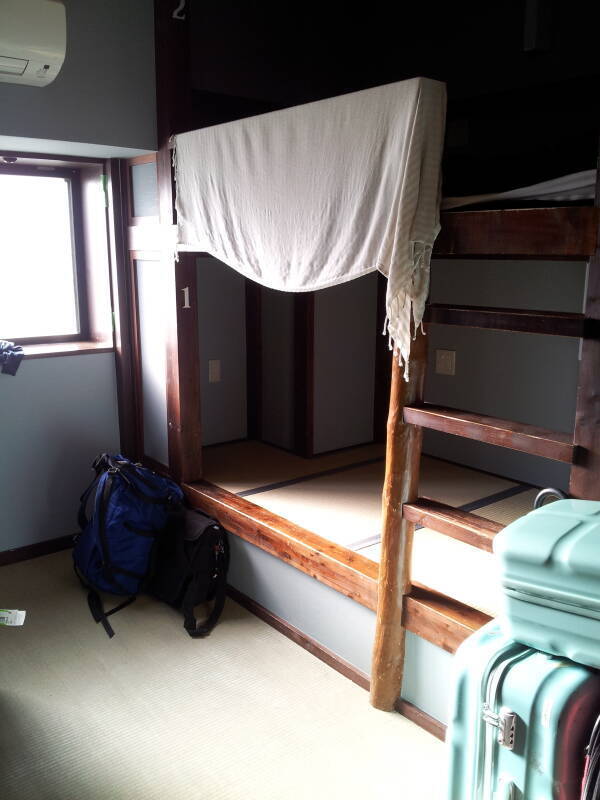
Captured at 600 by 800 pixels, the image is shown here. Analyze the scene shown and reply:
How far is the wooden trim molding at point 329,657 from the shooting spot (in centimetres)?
221

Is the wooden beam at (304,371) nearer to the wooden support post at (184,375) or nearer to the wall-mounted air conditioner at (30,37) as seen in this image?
the wooden support post at (184,375)

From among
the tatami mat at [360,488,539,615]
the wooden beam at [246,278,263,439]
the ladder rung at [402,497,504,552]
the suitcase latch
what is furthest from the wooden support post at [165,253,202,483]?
the suitcase latch

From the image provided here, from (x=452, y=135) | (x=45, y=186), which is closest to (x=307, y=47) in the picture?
(x=452, y=135)

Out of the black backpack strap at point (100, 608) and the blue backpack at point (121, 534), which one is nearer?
the black backpack strap at point (100, 608)

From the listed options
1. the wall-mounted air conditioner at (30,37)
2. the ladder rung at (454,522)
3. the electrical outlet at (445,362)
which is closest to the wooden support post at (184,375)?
the wall-mounted air conditioner at (30,37)

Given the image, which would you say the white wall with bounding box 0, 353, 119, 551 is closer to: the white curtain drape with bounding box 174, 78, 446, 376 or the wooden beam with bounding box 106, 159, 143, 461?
the wooden beam with bounding box 106, 159, 143, 461

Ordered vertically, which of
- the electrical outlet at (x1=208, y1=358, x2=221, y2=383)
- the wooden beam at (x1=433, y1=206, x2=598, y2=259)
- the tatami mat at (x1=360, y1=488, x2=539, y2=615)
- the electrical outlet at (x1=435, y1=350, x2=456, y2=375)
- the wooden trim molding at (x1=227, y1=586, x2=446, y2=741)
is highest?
the wooden beam at (x1=433, y1=206, x2=598, y2=259)

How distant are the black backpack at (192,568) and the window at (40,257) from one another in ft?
4.13

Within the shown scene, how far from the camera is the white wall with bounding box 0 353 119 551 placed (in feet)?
10.6

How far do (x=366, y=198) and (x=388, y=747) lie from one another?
5.41 feet

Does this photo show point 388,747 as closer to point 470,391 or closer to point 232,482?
point 232,482

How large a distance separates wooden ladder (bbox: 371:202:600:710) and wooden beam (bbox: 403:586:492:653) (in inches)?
0.4

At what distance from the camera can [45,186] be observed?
3.40 metres

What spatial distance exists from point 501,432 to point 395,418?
396 millimetres
